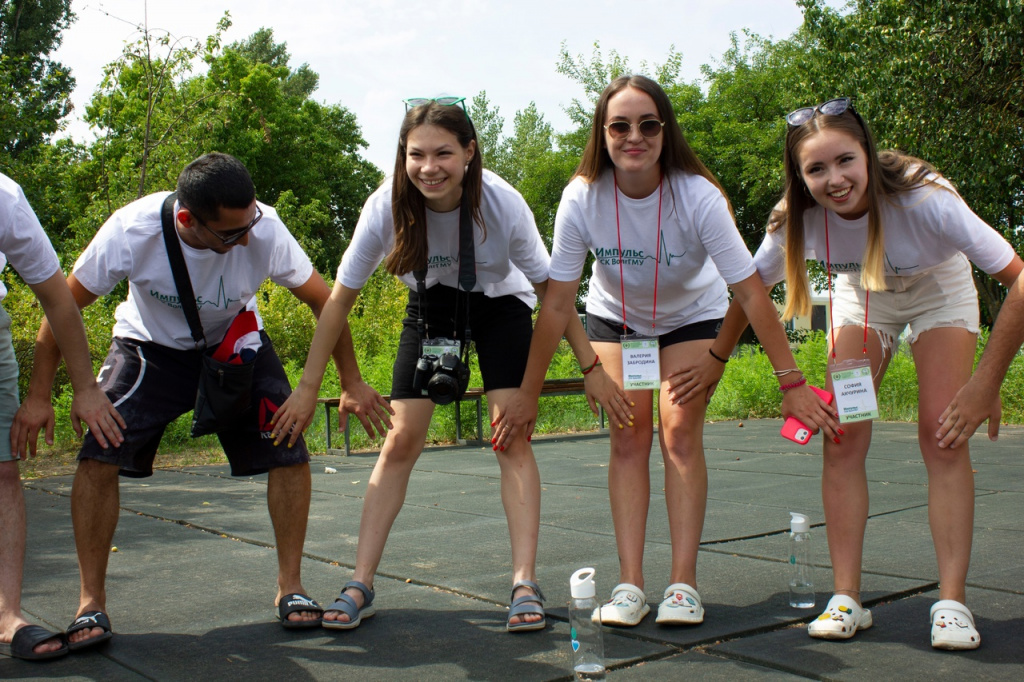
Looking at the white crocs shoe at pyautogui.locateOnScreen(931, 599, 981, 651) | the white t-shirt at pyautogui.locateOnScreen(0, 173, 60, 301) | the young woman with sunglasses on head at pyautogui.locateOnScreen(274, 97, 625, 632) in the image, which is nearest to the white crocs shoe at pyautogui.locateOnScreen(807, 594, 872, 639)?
the white crocs shoe at pyautogui.locateOnScreen(931, 599, 981, 651)

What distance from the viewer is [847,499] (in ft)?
11.6

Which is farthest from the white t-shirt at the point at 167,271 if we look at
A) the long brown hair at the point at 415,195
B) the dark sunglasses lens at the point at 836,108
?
the dark sunglasses lens at the point at 836,108

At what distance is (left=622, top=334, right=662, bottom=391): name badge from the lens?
3.70 metres

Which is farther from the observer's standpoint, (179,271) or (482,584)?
(482,584)

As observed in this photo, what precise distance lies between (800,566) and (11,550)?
123 inches

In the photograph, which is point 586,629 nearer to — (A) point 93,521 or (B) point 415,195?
(B) point 415,195

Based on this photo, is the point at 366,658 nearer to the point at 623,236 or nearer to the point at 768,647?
the point at 768,647

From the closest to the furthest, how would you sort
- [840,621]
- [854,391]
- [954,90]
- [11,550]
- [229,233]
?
[840,621] → [854,391] → [11,550] → [229,233] → [954,90]

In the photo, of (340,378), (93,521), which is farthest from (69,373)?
(340,378)

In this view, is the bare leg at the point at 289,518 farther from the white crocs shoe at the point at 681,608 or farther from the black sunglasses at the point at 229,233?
the white crocs shoe at the point at 681,608

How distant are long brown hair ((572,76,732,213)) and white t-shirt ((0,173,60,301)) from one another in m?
1.96

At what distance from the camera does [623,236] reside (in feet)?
12.4

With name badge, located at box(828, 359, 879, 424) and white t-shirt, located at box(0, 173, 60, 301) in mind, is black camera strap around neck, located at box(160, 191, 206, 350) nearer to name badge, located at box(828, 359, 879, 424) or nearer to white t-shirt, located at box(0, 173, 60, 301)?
white t-shirt, located at box(0, 173, 60, 301)

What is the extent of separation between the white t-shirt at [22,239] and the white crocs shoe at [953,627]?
3.22 metres
